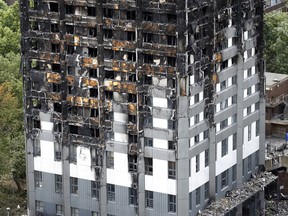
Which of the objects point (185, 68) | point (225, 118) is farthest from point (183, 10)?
point (225, 118)

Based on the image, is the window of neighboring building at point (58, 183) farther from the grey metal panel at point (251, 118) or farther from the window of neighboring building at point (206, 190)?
the grey metal panel at point (251, 118)

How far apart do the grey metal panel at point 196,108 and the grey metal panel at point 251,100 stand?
11.4 meters

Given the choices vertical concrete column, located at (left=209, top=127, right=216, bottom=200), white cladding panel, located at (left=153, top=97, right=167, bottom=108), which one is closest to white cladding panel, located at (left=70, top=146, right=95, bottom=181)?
white cladding panel, located at (left=153, top=97, right=167, bottom=108)

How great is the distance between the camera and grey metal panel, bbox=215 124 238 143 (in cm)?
15575

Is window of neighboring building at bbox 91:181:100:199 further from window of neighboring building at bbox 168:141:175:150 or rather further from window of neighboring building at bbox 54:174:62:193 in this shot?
window of neighboring building at bbox 168:141:175:150

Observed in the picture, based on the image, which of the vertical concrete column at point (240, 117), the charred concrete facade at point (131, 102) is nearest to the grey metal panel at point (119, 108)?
the charred concrete facade at point (131, 102)

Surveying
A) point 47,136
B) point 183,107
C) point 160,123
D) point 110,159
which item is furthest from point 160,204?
point 47,136

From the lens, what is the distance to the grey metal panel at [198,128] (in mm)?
→ 148875

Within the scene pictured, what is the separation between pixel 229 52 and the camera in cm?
15612

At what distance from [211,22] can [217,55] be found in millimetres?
4832

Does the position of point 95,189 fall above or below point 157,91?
below

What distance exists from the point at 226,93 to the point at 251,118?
8462 millimetres

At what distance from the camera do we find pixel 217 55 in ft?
502

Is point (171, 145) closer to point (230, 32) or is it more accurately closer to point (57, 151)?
point (57, 151)
